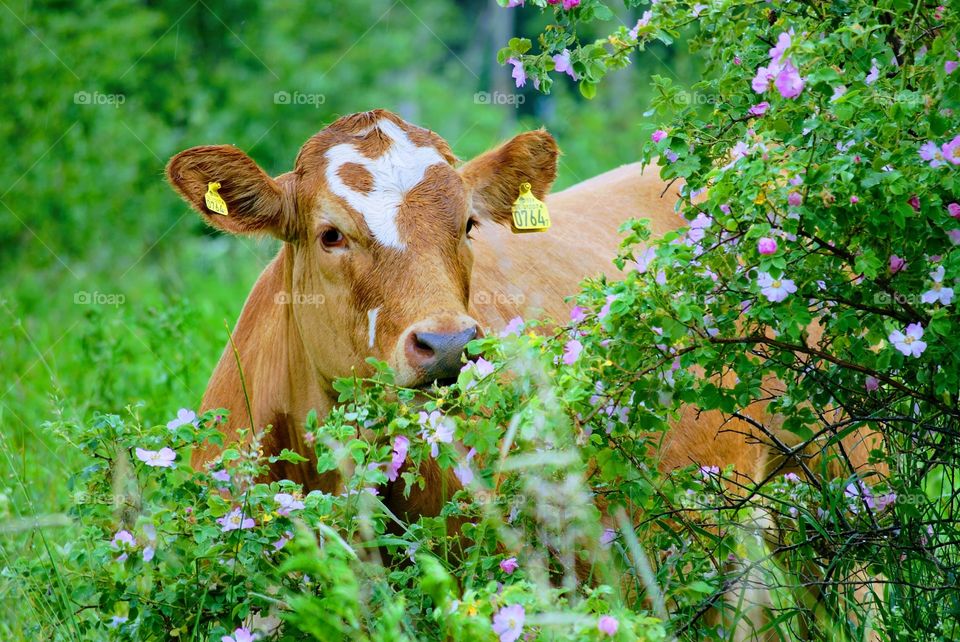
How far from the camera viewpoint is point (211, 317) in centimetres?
772

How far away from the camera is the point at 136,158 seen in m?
11.5

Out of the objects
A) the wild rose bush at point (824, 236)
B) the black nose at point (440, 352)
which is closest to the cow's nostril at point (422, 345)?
the black nose at point (440, 352)

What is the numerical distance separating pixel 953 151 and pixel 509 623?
5.22 ft

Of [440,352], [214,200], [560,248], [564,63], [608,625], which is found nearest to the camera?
[608,625]

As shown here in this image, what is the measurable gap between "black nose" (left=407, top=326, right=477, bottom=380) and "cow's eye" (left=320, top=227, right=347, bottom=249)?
25.2 inches

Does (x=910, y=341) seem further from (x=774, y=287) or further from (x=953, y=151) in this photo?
(x=953, y=151)

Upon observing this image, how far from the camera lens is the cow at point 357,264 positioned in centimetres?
409

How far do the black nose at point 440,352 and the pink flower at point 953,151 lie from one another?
153 cm

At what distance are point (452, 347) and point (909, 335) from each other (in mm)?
1410

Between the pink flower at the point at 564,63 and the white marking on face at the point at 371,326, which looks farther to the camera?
the white marking on face at the point at 371,326

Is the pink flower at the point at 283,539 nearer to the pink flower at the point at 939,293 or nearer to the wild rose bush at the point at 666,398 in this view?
the wild rose bush at the point at 666,398

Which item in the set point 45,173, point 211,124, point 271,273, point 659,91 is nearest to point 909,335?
point 659,91
